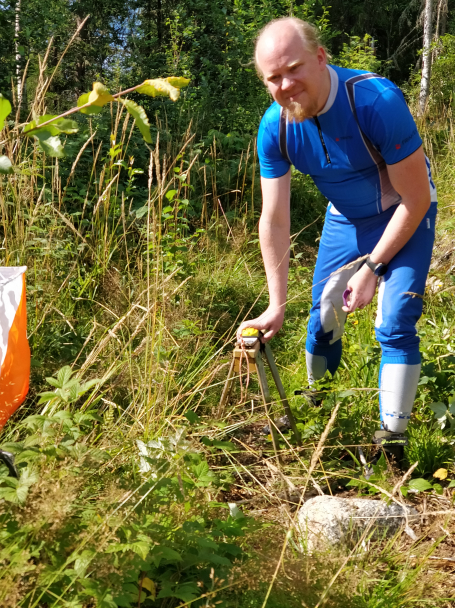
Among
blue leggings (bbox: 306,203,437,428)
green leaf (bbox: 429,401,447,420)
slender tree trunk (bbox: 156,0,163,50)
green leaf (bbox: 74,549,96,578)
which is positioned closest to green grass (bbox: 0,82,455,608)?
green leaf (bbox: 74,549,96,578)

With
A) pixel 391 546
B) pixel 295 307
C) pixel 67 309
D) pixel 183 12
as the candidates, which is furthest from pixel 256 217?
pixel 183 12

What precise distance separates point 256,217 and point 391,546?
3518 mm

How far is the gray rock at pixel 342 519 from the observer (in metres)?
1.79

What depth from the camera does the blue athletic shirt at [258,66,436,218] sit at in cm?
210

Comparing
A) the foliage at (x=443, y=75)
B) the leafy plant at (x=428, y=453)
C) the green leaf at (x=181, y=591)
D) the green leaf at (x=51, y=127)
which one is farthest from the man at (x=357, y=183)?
the foliage at (x=443, y=75)

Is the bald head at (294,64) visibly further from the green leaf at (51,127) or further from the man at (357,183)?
the green leaf at (51,127)

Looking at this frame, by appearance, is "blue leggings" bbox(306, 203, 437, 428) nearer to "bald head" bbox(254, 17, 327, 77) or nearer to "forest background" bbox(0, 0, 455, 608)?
"forest background" bbox(0, 0, 455, 608)

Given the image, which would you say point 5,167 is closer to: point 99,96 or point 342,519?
point 99,96

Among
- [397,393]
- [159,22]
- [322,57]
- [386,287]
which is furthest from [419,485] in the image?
[159,22]

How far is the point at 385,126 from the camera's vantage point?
2078 millimetres

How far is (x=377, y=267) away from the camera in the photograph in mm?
2270

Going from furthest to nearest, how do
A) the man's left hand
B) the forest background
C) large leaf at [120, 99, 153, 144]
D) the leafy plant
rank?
the leafy plant
the man's left hand
the forest background
large leaf at [120, 99, 153, 144]

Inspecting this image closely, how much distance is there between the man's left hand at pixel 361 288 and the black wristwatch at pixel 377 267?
0.08 ft

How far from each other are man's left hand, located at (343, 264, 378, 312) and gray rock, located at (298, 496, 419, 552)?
706 mm
